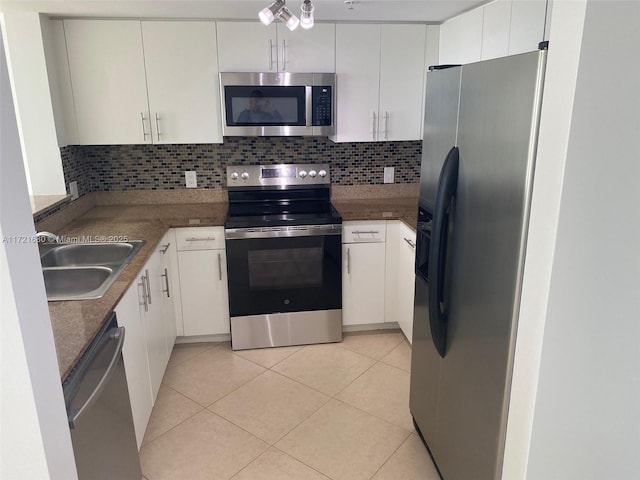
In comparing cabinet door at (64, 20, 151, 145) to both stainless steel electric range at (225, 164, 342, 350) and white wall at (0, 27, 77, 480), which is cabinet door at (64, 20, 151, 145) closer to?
stainless steel electric range at (225, 164, 342, 350)

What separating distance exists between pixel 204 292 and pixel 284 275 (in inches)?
20.7

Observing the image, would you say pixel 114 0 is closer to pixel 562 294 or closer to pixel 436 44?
pixel 436 44

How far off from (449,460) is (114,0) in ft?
8.59

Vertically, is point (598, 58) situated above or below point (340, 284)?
above

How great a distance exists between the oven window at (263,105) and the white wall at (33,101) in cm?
101

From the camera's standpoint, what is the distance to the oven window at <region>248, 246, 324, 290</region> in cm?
302

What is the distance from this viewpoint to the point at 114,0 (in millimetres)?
2432

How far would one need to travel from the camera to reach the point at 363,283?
3209 millimetres

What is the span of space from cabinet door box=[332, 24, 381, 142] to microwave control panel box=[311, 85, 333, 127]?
0.10 m

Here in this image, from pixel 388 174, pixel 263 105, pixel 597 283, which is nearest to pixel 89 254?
pixel 263 105

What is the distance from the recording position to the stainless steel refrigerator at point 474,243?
1291 millimetres

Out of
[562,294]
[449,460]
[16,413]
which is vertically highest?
[562,294]

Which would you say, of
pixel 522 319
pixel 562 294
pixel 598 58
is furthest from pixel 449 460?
pixel 598 58

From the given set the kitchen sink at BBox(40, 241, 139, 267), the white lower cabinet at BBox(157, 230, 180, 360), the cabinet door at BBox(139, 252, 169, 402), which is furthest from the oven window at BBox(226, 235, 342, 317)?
the kitchen sink at BBox(40, 241, 139, 267)
